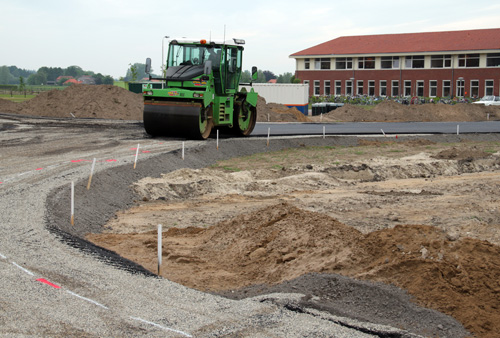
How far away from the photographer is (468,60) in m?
70.1

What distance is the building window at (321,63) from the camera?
254ft

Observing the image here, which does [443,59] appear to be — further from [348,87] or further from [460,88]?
[348,87]

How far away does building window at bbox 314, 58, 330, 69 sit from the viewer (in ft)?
→ 254

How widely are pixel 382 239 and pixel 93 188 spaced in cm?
827

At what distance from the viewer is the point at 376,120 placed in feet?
160

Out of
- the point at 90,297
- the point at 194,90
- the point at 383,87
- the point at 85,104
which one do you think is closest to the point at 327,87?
the point at 383,87

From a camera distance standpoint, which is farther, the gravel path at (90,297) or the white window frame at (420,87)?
the white window frame at (420,87)

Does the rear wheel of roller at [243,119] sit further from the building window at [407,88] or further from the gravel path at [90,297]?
the building window at [407,88]

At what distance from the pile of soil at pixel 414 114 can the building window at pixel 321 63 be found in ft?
89.9

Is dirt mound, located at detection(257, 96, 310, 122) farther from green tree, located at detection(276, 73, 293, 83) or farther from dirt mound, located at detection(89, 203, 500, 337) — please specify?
green tree, located at detection(276, 73, 293, 83)

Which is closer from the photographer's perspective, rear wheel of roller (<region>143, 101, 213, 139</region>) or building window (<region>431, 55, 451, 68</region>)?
rear wheel of roller (<region>143, 101, 213, 139</region>)

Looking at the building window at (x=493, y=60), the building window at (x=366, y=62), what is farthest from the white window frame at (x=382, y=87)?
the building window at (x=493, y=60)

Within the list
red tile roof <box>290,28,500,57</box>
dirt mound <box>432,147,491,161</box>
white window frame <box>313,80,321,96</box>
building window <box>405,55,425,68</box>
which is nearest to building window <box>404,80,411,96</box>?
building window <box>405,55,425,68</box>

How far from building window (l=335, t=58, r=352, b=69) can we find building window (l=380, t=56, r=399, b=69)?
4056mm
